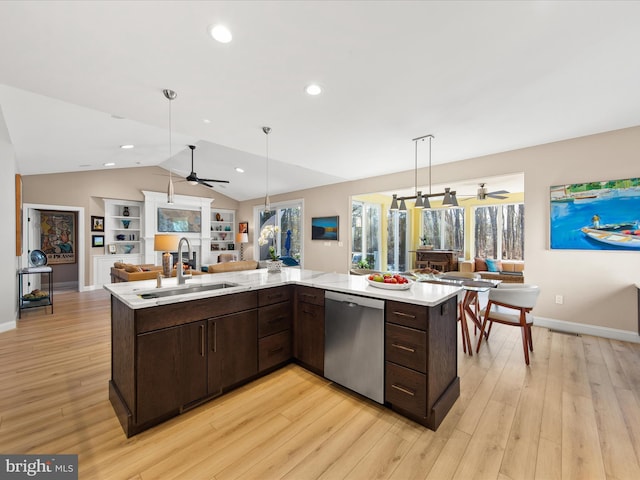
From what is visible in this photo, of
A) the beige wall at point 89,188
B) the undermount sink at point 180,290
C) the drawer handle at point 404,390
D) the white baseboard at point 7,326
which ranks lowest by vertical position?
the white baseboard at point 7,326

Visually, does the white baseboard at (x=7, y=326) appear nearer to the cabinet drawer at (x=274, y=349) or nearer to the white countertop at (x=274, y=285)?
the white countertop at (x=274, y=285)

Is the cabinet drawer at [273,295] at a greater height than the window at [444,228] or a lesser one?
lesser

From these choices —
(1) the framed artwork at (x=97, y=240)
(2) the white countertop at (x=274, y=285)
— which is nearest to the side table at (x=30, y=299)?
(1) the framed artwork at (x=97, y=240)

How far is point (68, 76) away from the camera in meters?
2.27

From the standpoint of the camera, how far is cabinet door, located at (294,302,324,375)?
2442 mm

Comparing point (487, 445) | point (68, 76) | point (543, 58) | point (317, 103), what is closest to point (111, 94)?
point (68, 76)

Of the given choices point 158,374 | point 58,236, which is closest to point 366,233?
point 158,374

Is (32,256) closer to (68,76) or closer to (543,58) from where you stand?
(68,76)

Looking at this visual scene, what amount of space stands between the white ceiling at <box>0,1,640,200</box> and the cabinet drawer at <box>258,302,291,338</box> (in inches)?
79.4

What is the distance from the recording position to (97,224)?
Answer: 7098 millimetres

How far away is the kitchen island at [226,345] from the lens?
5.82 ft

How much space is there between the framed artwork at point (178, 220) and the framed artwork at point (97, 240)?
4.48 feet

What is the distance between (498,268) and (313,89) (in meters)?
7.09

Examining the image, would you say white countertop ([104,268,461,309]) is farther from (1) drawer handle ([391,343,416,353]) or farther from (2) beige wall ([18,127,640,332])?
(2) beige wall ([18,127,640,332])
